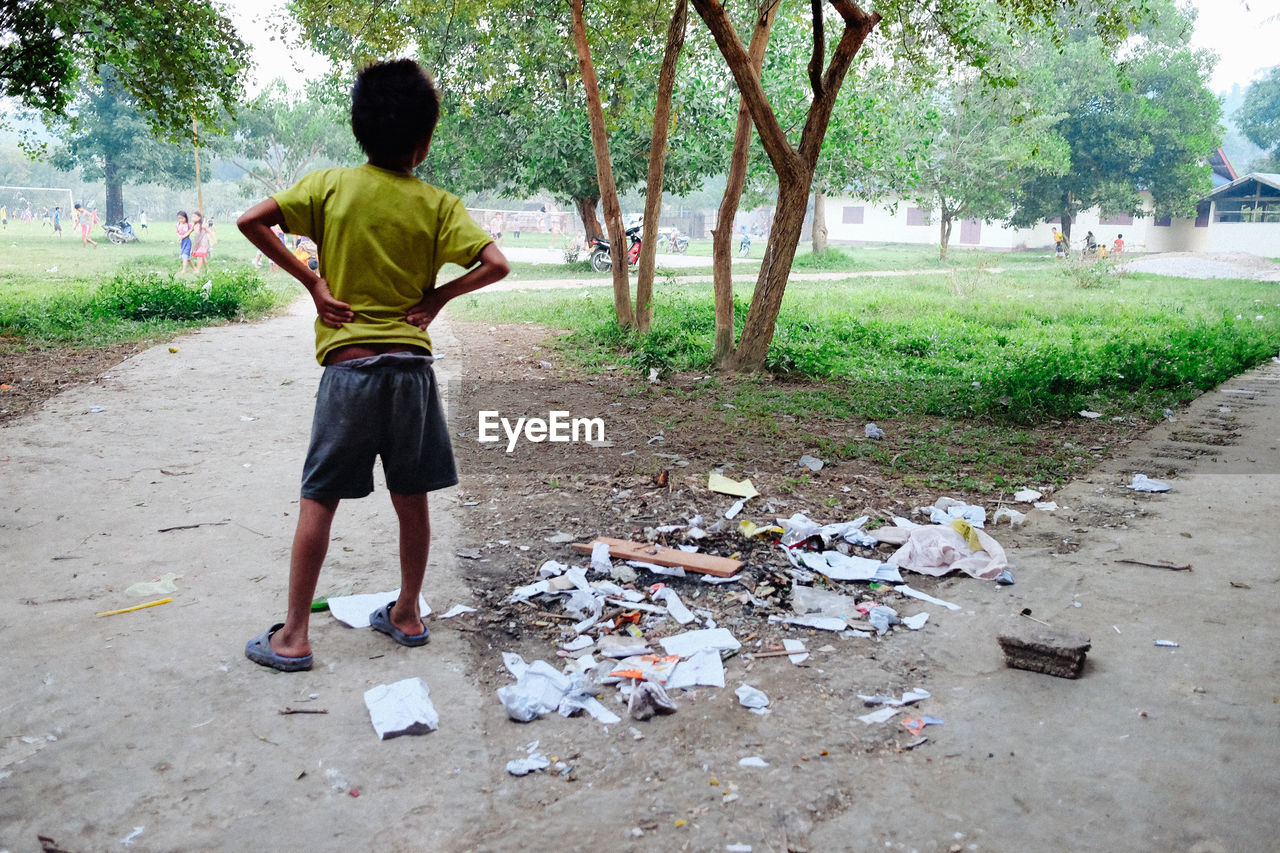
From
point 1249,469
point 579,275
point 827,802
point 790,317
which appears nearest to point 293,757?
point 827,802

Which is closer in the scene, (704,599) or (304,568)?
(304,568)

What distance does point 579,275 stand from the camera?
825 inches

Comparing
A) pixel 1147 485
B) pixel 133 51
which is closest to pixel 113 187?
pixel 133 51

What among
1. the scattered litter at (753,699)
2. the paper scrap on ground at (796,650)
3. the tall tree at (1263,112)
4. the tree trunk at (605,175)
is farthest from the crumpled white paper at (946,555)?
the tall tree at (1263,112)

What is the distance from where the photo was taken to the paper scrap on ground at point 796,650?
115 inches

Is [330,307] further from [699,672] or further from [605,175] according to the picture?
[605,175]

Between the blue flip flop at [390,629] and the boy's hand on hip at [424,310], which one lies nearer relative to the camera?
the boy's hand on hip at [424,310]

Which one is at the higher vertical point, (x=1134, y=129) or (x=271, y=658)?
(x=1134, y=129)

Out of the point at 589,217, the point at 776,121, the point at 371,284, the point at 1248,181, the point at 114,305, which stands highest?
the point at 1248,181

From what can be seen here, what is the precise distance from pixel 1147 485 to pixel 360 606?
3991mm

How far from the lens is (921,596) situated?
11.3 ft

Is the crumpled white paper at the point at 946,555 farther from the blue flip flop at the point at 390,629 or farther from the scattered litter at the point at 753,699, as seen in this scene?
the blue flip flop at the point at 390,629

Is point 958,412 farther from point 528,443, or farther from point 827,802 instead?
point 827,802

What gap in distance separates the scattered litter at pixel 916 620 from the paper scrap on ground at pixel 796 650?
41 cm
